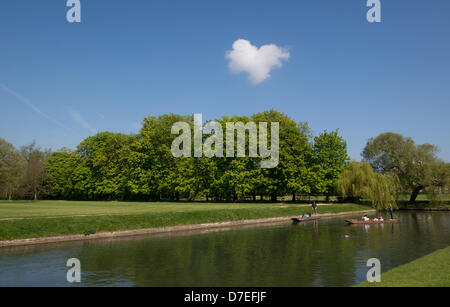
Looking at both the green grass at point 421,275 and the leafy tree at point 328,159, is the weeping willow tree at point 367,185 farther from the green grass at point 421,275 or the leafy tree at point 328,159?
the green grass at point 421,275

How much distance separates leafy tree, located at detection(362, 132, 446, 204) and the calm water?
137ft

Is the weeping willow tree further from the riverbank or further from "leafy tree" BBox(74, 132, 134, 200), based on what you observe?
"leafy tree" BBox(74, 132, 134, 200)

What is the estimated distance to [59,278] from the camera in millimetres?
17188

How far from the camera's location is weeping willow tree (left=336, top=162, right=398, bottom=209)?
5943 cm

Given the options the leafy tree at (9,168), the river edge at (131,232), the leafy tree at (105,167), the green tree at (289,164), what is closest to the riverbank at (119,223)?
the river edge at (131,232)

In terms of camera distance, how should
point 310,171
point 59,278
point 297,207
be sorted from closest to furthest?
1. point 59,278
2. point 297,207
3. point 310,171

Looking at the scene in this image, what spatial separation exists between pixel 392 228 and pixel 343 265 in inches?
887

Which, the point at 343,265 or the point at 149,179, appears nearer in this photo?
the point at 343,265

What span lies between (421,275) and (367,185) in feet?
166

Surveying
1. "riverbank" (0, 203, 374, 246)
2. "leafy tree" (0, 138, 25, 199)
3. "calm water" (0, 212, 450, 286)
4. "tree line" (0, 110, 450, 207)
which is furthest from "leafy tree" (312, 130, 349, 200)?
"leafy tree" (0, 138, 25, 199)
